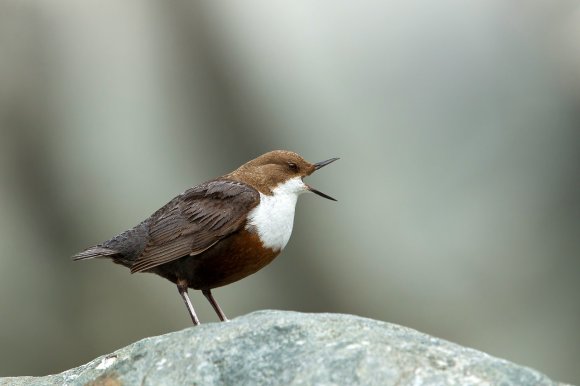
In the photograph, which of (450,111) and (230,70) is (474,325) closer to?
(450,111)

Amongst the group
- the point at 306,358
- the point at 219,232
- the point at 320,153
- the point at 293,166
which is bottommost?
the point at 306,358

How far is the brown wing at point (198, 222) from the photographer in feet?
13.9

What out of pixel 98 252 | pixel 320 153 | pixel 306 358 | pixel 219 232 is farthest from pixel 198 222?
pixel 320 153

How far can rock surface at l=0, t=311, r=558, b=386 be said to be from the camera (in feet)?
10.2

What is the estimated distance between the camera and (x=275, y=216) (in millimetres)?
4320

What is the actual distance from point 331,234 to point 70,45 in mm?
2520

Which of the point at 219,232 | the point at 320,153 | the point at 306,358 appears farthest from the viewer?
the point at 320,153

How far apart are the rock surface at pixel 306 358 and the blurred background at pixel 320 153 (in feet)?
11.3

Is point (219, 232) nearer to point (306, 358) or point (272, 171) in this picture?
point (272, 171)

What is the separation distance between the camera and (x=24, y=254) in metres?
7.14

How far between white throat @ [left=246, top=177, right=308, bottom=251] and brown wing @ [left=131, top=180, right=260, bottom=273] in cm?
5

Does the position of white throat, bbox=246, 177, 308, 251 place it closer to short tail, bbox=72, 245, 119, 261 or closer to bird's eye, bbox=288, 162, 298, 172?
bird's eye, bbox=288, 162, 298, 172

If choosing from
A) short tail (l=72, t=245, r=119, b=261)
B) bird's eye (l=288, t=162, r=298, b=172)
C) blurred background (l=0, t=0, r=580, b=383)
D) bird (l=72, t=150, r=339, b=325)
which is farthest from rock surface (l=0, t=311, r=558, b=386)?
blurred background (l=0, t=0, r=580, b=383)

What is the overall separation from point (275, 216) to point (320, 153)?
2811 mm
